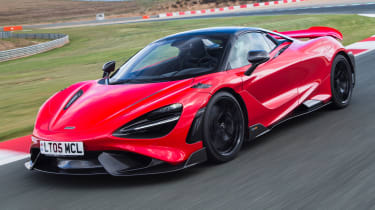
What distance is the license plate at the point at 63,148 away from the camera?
3885 millimetres

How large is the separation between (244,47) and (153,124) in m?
1.62

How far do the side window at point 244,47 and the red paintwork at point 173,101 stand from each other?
0.32 feet

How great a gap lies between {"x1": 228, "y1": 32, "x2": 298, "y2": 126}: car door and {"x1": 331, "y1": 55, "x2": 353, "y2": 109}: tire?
2.93 feet

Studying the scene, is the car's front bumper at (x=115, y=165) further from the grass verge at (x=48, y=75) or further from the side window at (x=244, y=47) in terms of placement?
the grass verge at (x=48, y=75)

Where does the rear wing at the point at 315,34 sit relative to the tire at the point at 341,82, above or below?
above

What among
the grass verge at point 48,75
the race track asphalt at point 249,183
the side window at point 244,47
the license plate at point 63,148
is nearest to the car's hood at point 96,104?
the license plate at point 63,148

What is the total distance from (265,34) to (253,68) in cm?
83

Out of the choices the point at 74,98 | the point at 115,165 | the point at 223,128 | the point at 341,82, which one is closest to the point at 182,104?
the point at 223,128

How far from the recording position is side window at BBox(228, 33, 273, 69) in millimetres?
4875

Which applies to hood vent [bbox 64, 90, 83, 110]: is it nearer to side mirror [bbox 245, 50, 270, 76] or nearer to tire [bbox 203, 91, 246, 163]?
tire [bbox 203, 91, 246, 163]

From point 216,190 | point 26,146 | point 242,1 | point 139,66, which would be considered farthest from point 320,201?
point 242,1

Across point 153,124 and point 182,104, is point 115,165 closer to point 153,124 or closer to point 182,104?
point 153,124

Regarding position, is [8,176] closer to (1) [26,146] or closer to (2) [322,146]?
(1) [26,146]

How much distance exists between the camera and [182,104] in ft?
13.4
